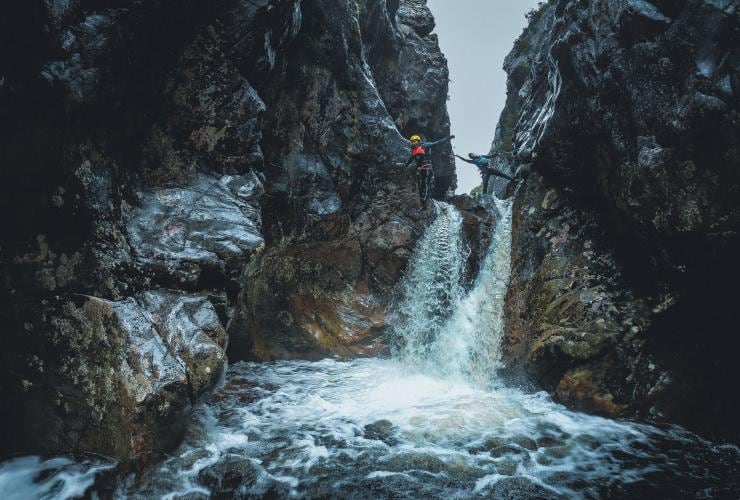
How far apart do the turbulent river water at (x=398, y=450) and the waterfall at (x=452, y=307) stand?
0.68 ft

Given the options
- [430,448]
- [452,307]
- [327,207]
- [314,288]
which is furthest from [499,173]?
[430,448]

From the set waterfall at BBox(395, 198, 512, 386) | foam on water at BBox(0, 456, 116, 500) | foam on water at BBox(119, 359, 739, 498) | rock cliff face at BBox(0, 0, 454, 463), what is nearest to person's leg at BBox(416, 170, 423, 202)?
waterfall at BBox(395, 198, 512, 386)

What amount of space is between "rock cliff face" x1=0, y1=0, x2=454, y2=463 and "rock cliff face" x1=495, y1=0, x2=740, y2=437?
539cm

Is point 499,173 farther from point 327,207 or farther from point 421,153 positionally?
point 327,207

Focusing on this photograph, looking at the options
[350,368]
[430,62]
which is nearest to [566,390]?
[350,368]

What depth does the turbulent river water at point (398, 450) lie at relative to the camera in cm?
538

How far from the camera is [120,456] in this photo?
5516 mm

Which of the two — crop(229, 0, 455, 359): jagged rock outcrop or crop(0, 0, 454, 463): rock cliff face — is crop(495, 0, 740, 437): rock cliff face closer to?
crop(229, 0, 455, 359): jagged rock outcrop

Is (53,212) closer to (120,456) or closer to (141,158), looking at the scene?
(141,158)

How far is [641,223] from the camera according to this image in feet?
26.0

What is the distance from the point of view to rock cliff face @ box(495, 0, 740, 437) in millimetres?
6512

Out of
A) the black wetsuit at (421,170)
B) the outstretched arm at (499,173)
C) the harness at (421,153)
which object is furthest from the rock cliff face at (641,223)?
the black wetsuit at (421,170)

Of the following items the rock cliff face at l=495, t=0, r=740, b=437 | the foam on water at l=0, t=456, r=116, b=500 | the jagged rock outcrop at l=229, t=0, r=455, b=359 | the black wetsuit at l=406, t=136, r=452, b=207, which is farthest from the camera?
the black wetsuit at l=406, t=136, r=452, b=207

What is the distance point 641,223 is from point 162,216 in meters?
9.27
